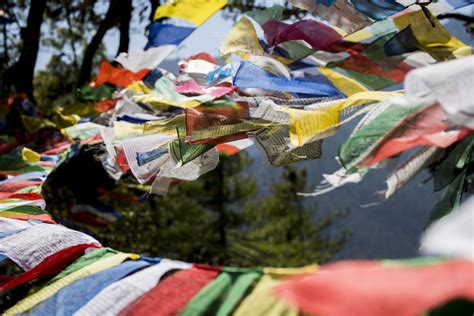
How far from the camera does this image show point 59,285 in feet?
4.98

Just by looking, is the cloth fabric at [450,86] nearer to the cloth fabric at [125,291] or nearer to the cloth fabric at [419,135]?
the cloth fabric at [419,135]

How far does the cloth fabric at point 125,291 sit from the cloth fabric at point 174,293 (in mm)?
19

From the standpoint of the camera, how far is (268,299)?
110 cm

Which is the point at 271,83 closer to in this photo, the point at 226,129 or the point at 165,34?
the point at 226,129

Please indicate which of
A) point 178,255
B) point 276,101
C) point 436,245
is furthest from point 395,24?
point 178,255

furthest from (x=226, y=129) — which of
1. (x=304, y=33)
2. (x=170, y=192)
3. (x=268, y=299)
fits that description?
(x=170, y=192)

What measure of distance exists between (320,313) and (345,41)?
2.02 meters

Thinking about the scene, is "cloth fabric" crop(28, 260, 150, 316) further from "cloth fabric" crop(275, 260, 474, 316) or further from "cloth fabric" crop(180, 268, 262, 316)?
"cloth fabric" crop(275, 260, 474, 316)

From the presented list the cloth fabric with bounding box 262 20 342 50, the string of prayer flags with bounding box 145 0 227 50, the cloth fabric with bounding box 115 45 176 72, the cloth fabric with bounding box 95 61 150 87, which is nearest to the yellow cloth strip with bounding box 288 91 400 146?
the cloth fabric with bounding box 262 20 342 50

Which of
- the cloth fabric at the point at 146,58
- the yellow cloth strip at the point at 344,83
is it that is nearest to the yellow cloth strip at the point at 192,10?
the cloth fabric at the point at 146,58

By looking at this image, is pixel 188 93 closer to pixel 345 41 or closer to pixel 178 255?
pixel 345 41

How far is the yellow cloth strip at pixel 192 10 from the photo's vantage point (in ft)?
12.3

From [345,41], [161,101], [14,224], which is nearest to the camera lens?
[14,224]

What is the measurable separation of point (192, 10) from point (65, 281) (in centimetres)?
261
